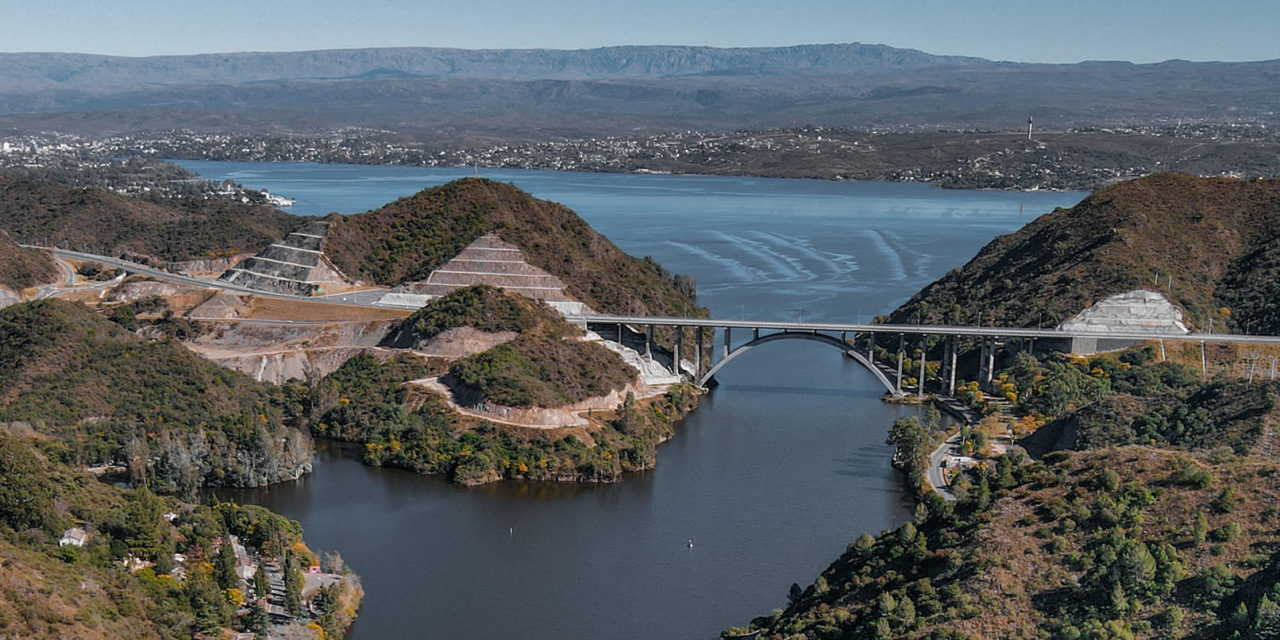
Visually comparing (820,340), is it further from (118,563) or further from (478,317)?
(118,563)

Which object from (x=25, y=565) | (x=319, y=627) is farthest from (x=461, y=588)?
(x=25, y=565)

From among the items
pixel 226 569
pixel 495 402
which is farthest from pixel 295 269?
pixel 226 569

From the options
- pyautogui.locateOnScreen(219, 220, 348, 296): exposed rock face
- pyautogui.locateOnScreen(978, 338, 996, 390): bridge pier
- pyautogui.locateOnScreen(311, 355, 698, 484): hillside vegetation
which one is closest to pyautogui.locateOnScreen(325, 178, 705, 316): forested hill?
pyautogui.locateOnScreen(219, 220, 348, 296): exposed rock face

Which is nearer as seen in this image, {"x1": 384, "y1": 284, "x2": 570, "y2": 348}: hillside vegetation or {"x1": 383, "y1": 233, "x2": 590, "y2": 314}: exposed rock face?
{"x1": 384, "y1": 284, "x2": 570, "y2": 348}: hillside vegetation

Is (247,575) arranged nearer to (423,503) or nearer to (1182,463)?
(423,503)

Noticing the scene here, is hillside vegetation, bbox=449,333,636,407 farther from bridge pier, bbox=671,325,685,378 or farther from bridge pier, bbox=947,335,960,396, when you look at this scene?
bridge pier, bbox=947,335,960,396

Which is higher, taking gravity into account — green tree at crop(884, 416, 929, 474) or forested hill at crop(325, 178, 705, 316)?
forested hill at crop(325, 178, 705, 316)

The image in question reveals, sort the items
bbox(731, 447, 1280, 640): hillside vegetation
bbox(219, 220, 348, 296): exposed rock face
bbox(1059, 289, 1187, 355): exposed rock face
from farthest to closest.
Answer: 1. bbox(219, 220, 348, 296): exposed rock face
2. bbox(1059, 289, 1187, 355): exposed rock face
3. bbox(731, 447, 1280, 640): hillside vegetation
